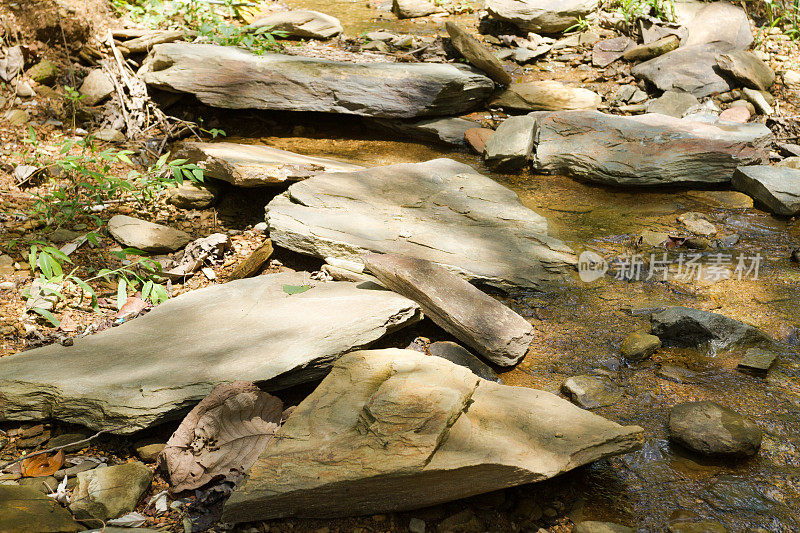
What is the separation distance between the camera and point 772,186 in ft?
14.2

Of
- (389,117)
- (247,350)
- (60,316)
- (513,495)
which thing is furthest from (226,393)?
(389,117)

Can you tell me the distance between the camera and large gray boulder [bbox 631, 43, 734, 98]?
6.07 metres

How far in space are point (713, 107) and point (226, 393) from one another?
18.1ft

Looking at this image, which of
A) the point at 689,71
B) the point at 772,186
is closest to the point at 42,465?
the point at 772,186

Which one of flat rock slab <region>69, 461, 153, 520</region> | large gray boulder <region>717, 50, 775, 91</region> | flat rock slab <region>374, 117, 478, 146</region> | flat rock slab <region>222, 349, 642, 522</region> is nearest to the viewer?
flat rock slab <region>222, 349, 642, 522</region>

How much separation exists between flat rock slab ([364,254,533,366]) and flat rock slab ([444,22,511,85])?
11.7ft

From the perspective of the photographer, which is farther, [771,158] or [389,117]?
[389,117]

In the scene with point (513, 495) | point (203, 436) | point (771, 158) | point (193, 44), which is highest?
point (193, 44)

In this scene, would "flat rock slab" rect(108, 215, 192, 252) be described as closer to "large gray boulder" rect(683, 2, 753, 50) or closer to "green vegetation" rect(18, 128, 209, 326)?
"green vegetation" rect(18, 128, 209, 326)

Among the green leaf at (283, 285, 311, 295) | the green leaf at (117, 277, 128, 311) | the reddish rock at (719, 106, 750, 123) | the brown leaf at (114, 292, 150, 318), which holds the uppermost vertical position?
the green leaf at (117, 277, 128, 311)

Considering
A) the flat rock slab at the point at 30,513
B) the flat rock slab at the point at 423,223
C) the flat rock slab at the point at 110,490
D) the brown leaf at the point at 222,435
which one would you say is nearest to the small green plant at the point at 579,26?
the flat rock slab at the point at 423,223

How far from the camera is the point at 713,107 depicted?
19.2 ft

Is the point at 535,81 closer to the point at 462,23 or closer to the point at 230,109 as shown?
the point at 462,23

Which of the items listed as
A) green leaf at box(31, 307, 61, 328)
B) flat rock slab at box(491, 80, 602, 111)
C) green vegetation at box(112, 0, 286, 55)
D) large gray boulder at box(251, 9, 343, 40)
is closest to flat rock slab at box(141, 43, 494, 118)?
green vegetation at box(112, 0, 286, 55)
